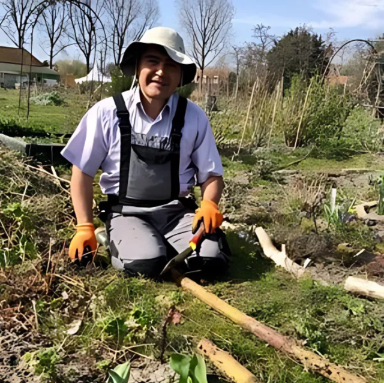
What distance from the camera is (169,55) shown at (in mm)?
3031

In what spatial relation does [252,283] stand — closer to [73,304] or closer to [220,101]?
[73,304]

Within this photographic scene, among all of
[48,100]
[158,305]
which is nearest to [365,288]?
[158,305]

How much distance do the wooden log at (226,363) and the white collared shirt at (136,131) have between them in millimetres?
1416

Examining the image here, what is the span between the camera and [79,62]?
2306 cm

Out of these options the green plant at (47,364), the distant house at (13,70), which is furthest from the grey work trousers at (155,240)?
the distant house at (13,70)

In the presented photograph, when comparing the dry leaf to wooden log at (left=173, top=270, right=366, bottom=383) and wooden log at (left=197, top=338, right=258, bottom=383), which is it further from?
wooden log at (left=173, top=270, right=366, bottom=383)

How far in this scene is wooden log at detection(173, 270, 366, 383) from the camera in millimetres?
1957

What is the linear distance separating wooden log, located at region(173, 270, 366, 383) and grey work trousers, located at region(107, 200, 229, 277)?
283 millimetres

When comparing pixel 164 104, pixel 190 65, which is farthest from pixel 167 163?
pixel 190 65

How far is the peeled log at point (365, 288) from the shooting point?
272 cm

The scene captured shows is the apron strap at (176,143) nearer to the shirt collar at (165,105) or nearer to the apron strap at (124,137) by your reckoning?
the shirt collar at (165,105)

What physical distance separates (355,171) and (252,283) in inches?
165

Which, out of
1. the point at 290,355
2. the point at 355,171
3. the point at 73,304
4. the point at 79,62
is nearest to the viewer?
the point at 290,355

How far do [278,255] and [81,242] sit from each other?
1.32 m
